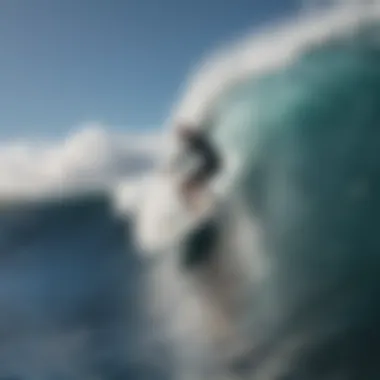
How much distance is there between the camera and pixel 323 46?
237cm

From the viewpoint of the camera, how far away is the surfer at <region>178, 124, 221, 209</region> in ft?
7.16

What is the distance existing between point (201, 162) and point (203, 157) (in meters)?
0.02

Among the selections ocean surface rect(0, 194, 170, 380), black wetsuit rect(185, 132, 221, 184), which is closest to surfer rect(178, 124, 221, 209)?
black wetsuit rect(185, 132, 221, 184)

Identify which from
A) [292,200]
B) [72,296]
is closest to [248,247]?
[292,200]

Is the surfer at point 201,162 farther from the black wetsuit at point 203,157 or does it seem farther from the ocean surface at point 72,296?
the ocean surface at point 72,296

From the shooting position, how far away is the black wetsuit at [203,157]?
2.18 meters

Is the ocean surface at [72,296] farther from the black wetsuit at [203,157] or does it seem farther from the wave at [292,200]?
the black wetsuit at [203,157]

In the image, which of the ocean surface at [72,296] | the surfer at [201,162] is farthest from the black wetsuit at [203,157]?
the ocean surface at [72,296]

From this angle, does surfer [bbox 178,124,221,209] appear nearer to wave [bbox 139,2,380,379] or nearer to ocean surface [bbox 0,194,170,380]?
wave [bbox 139,2,380,379]

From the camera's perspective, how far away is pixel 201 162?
220cm

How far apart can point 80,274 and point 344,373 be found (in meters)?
0.91

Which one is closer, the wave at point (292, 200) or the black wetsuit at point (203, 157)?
the wave at point (292, 200)

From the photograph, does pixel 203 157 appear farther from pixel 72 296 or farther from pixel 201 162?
pixel 72 296

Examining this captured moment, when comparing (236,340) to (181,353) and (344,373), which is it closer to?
(181,353)
